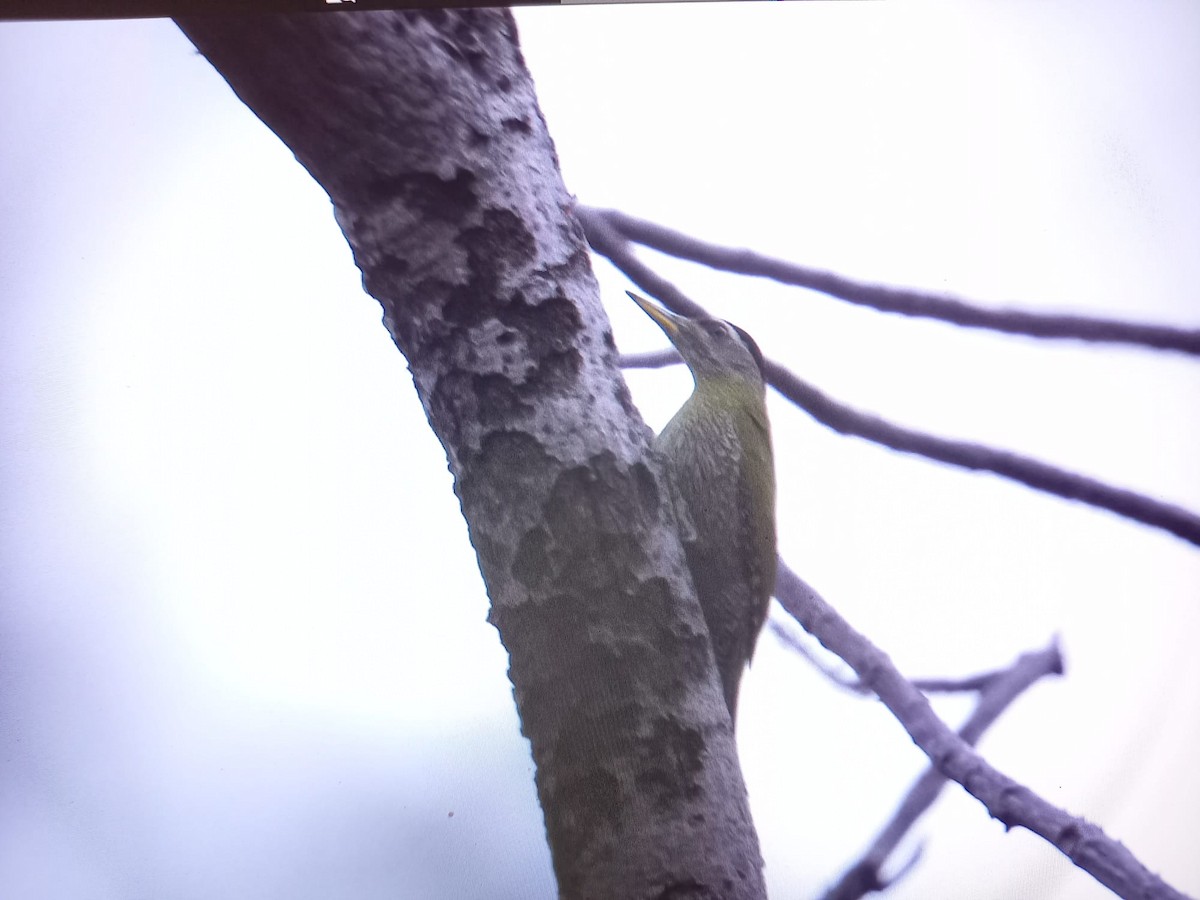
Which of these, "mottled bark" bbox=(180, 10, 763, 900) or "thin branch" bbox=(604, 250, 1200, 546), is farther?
"thin branch" bbox=(604, 250, 1200, 546)

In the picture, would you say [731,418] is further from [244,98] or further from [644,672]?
[244,98]

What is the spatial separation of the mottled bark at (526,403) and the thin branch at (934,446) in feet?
0.71

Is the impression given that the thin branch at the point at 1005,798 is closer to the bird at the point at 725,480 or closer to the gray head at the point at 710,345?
the bird at the point at 725,480

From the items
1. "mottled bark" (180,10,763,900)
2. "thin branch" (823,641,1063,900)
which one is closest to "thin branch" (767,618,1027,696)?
"thin branch" (823,641,1063,900)

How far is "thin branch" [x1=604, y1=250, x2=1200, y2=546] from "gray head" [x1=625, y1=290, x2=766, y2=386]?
0.06 feet

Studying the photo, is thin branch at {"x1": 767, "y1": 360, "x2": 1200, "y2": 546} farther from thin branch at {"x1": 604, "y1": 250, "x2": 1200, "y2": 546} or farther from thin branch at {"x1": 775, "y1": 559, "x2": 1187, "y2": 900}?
thin branch at {"x1": 775, "y1": 559, "x2": 1187, "y2": 900}

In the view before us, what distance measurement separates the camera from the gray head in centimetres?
120

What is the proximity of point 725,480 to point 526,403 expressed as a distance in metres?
0.30

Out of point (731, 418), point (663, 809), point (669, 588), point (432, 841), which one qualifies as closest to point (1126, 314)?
point (731, 418)

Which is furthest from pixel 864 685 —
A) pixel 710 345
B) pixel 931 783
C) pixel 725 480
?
pixel 710 345

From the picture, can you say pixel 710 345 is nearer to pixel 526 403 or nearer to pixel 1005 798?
pixel 526 403

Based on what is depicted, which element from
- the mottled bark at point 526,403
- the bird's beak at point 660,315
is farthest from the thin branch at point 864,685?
the bird's beak at point 660,315

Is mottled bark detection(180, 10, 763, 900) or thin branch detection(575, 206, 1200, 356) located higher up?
thin branch detection(575, 206, 1200, 356)

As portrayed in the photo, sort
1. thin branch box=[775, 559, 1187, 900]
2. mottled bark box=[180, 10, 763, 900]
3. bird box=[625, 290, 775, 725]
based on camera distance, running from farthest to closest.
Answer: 1. thin branch box=[775, 559, 1187, 900]
2. bird box=[625, 290, 775, 725]
3. mottled bark box=[180, 10, 763, 900]
